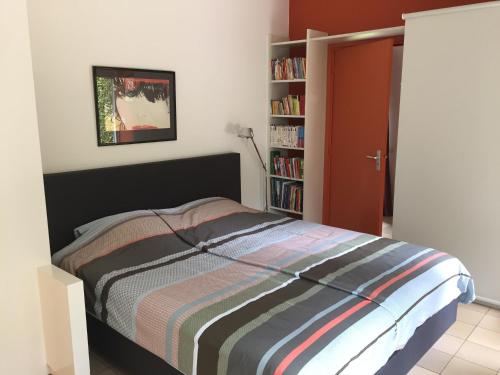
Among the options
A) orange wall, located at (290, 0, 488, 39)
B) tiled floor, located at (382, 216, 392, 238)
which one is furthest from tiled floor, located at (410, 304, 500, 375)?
orange wall, located at (290, 0, 488, 39)

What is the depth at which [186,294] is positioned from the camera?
2.06 m

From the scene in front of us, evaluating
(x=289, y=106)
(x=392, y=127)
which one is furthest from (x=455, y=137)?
(x=392, y=127)

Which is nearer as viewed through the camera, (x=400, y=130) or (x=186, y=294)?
(x=186, y=294)

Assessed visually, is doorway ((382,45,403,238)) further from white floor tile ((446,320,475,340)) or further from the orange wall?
white floor tile ((446,320,475,340))

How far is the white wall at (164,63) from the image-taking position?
2703mm

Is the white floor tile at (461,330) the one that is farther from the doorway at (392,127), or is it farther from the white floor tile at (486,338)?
the doorway at (392,127)

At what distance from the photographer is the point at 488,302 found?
309 centimetres

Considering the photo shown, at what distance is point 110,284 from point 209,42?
229 centimetres

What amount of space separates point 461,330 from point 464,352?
276 mm

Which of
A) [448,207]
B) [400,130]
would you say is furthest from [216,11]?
[448,207]

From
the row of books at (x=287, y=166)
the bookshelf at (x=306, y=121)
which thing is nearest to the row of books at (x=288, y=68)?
the bookshelf at (x=306, y=121)

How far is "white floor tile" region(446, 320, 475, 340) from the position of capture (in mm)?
2740

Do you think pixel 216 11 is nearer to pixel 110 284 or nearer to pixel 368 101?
pixel 368 101

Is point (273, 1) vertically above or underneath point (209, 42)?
above
